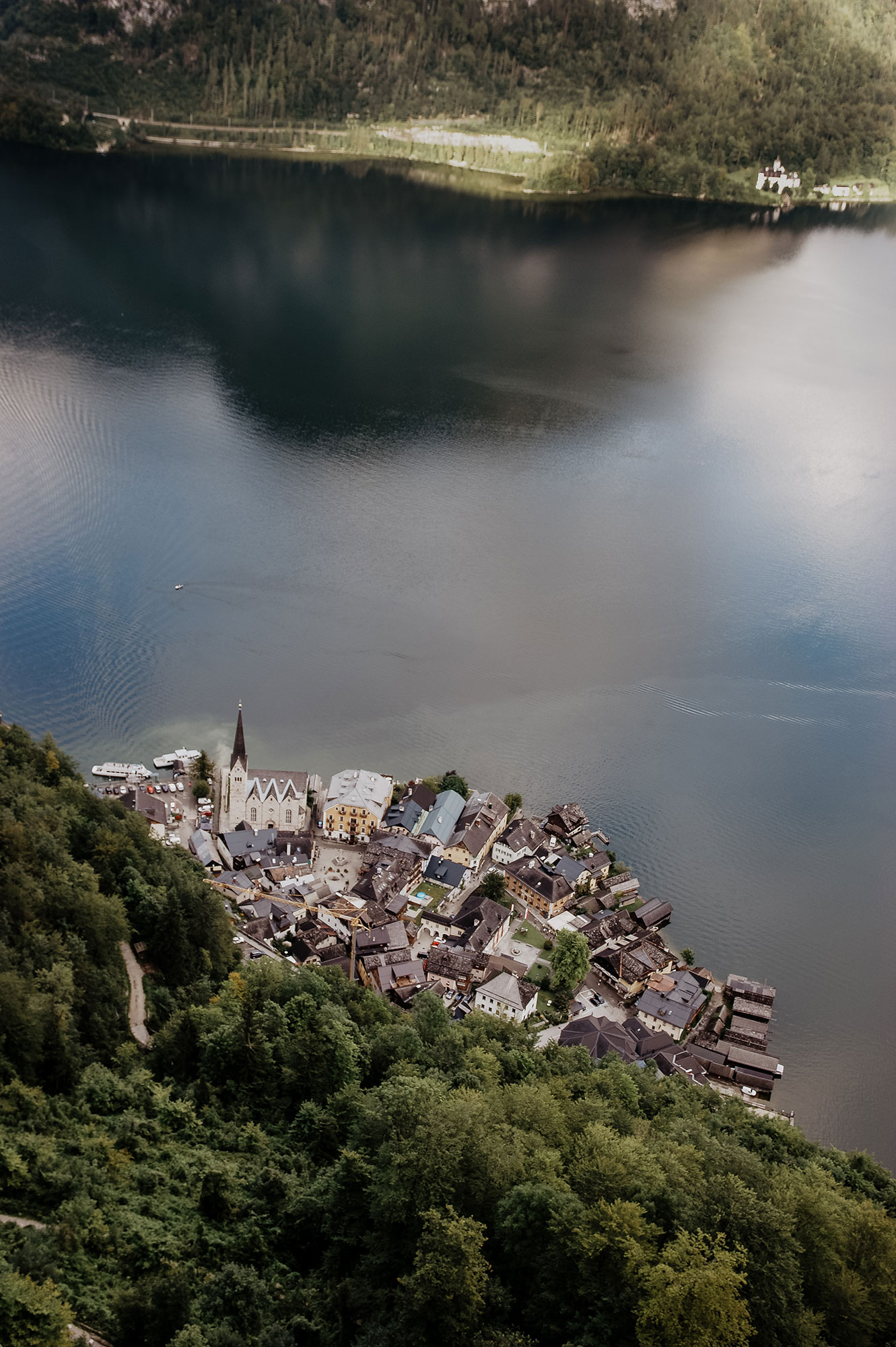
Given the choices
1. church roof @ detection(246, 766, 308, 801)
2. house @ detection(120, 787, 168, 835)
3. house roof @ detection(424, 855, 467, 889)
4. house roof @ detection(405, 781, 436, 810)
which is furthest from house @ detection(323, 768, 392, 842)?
house @ detection(120, 787, 168, 835)

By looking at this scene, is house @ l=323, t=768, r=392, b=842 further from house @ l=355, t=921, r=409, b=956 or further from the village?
house @ l=355, t=921, r=409, b=956

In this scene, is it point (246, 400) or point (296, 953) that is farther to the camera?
point (246, 400)

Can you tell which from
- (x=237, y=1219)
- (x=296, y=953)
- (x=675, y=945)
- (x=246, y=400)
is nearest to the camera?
(x=237, y=1219)

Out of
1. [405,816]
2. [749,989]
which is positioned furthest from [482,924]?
[749,989]

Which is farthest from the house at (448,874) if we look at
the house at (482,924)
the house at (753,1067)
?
the house at (753,1067)

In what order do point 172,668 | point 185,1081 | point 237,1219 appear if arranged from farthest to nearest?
point 172,668 < point 185,1081 < point 237,1219

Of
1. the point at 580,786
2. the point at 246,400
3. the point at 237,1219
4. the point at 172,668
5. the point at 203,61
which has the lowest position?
the point at 237,1219

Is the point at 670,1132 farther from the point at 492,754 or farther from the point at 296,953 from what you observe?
the point at 492,754

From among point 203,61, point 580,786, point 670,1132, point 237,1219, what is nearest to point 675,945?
point 580,786
